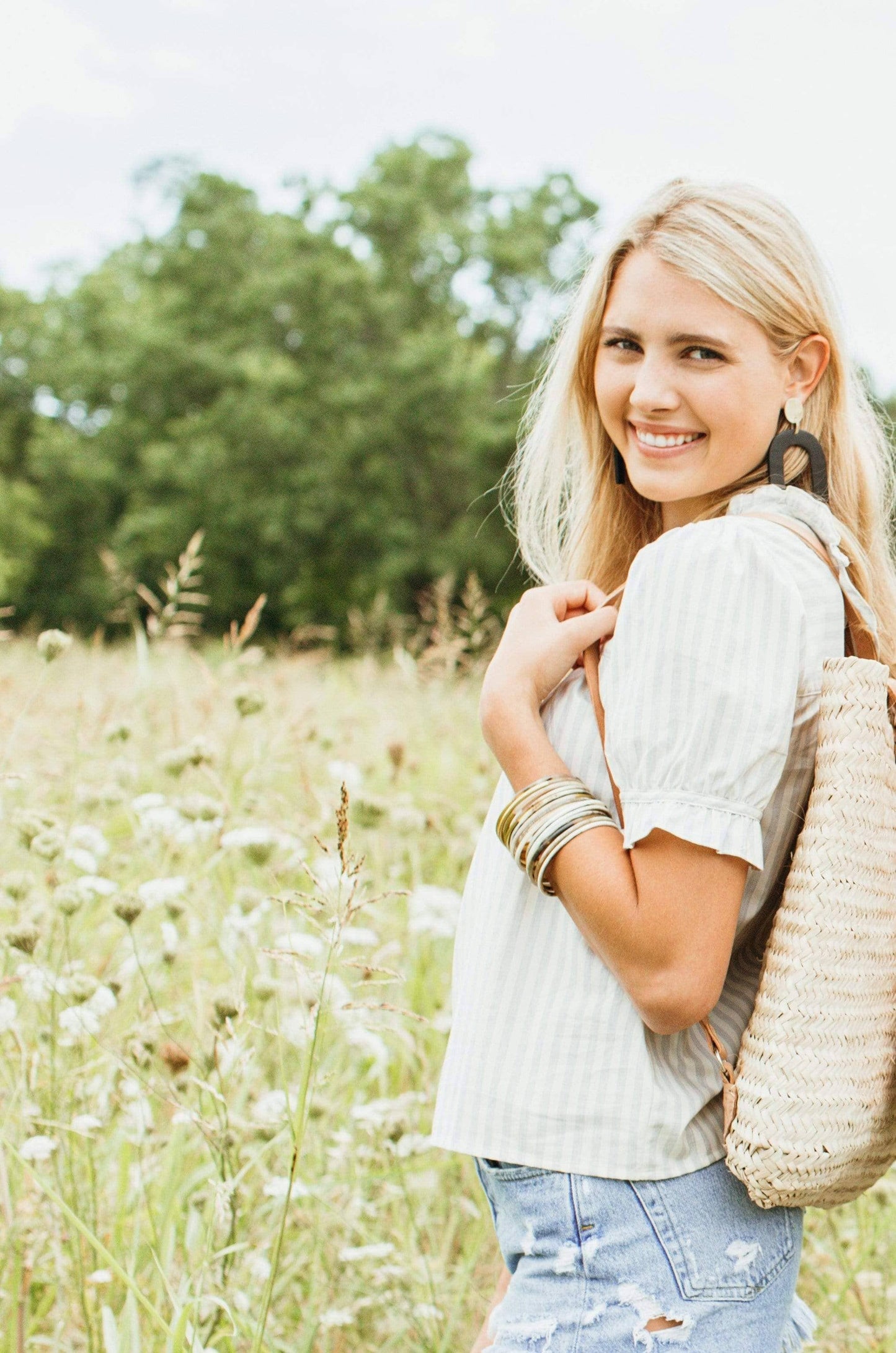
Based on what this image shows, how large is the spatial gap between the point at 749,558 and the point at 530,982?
446mm

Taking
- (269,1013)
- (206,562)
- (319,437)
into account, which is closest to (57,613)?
(206,562)

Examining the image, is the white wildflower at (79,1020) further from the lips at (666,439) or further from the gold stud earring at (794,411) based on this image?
the gold stud earring at (794,411)

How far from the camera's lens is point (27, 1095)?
165 centimetres

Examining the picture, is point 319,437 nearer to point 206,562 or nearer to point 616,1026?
point 206,562

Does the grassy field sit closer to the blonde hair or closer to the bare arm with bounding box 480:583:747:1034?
the bare arm with bounding box 480:583:747:1034

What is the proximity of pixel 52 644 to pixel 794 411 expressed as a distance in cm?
121

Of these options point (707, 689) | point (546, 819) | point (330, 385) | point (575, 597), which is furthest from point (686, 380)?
point (330, 385)

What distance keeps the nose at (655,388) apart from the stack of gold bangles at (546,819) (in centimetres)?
43

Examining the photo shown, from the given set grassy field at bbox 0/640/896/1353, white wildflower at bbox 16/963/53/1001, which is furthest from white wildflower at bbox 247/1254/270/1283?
white wildflower at bbox 16/963/53/1001

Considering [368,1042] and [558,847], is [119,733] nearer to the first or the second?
[368,1042]

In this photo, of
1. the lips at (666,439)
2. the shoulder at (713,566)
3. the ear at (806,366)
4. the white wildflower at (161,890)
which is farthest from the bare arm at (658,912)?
the white wildflower at (161,890)

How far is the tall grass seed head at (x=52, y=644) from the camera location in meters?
1.95

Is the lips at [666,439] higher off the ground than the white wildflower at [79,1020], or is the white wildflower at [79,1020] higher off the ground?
the lips at [666,439]

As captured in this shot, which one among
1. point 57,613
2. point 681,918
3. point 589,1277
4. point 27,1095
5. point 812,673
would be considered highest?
point 812,673
